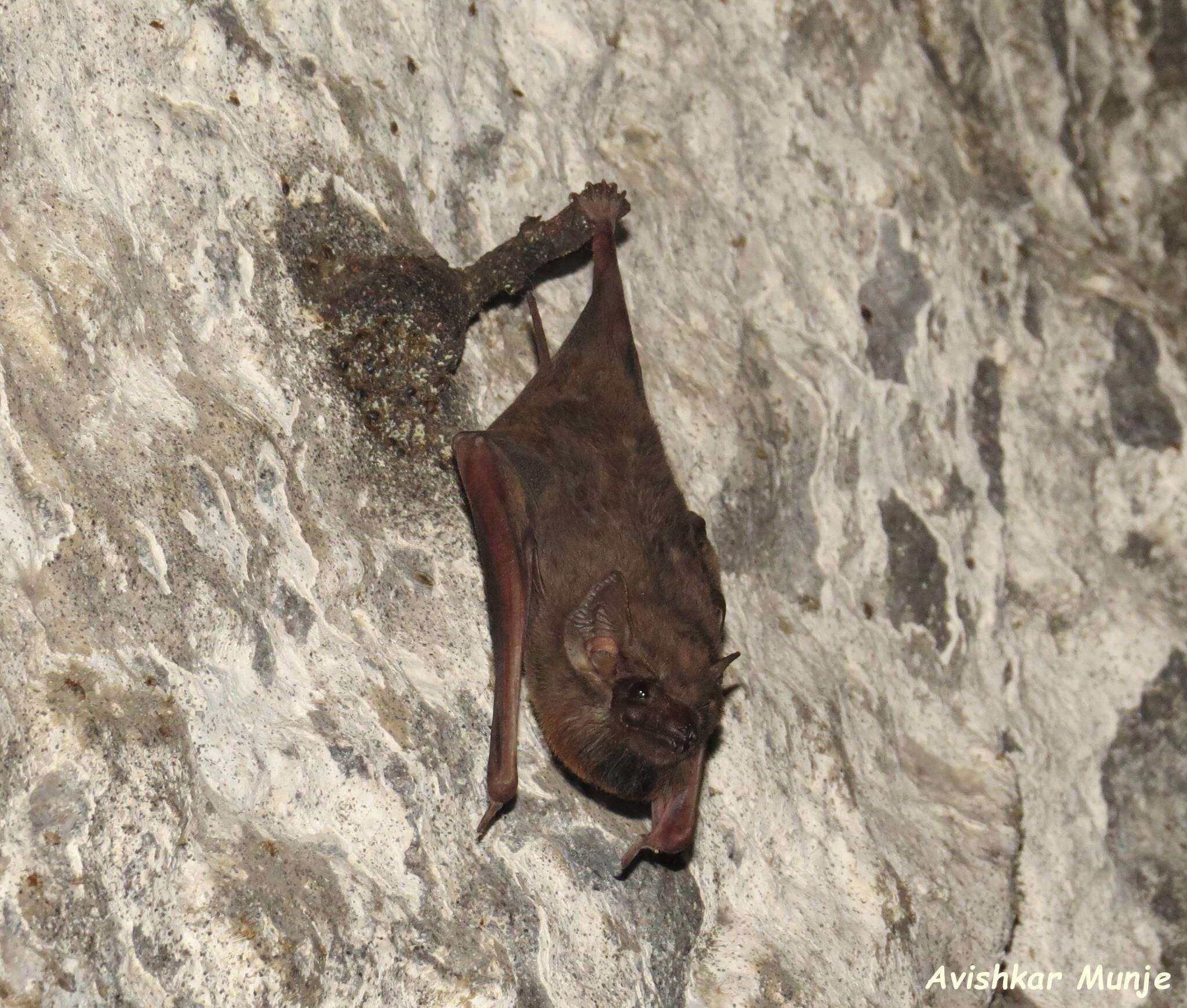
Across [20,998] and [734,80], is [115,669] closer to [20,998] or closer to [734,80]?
[20,998]

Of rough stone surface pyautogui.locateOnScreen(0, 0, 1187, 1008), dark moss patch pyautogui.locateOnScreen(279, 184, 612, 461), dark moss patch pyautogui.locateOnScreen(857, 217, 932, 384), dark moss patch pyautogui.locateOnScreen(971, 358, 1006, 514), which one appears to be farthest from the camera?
dark moss patch pyautogui.locateOnScreen(971, 358, 1006, 514)

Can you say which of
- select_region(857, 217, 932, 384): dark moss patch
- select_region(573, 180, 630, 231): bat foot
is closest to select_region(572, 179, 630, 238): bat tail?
select_region(573, 180, 630, 231): bat foot

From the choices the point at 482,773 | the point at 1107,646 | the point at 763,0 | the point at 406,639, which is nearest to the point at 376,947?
the point at 482,773

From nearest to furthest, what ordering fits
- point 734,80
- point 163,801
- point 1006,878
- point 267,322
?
1. point 163,801
2. point 267,322
3. point 1006,878
4. point 734,80

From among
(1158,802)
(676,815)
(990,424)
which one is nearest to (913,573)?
(990,424)


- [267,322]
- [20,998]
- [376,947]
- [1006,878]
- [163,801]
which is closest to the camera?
[20,998]

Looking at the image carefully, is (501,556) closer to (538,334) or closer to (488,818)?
(488,818)

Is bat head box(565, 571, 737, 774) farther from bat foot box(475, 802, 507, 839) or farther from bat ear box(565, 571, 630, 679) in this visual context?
bat foot box(475, 802, 507, 839)
